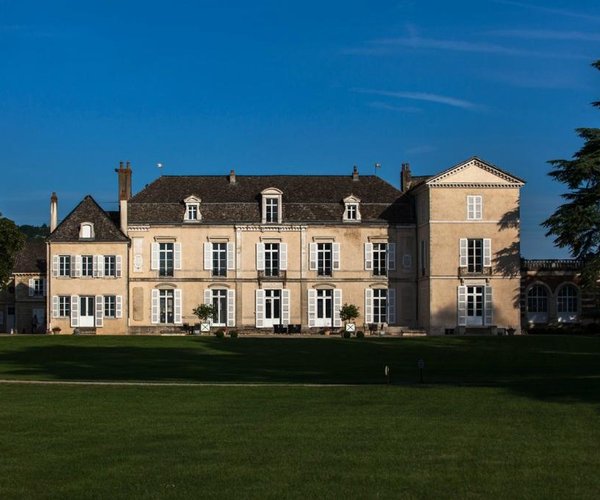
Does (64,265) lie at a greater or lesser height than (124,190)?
lesser

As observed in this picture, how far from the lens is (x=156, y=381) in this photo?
2778 cm

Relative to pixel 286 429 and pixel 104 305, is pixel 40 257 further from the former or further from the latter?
pixel 286 429

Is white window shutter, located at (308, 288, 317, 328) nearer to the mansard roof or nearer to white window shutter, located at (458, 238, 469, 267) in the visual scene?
the mansard roof

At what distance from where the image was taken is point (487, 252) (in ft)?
184

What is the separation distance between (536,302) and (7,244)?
2954 centimetres

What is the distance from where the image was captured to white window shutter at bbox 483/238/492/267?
56.0 metres

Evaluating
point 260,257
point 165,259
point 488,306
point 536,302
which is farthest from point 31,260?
point 536,302

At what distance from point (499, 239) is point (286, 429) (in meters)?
40.5

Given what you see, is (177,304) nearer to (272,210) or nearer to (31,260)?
(272,210)

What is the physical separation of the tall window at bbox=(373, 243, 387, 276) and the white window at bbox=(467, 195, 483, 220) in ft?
18.7

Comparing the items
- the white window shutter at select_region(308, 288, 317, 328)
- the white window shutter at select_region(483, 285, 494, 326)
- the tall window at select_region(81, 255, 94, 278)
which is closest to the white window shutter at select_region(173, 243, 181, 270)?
the tall window at select_region(81, 255, 94, 278)

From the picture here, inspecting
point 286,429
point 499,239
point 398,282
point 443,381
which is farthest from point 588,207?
point 286,429

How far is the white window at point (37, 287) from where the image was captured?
73562 millimetres

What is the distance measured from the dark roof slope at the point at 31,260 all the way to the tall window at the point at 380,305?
26311 mm
